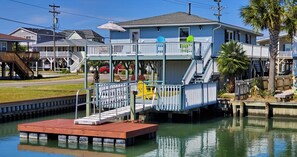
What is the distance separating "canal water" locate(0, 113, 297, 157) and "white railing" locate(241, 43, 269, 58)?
997 centimetres

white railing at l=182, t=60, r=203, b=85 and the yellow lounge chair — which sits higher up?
white railing at l=182, t=60, r=203, b=85

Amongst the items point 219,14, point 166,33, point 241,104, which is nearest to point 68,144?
point 241,104

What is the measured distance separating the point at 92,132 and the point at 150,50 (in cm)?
1223

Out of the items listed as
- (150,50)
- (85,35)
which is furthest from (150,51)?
(85,35)

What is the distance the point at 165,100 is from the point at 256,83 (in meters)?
10.6

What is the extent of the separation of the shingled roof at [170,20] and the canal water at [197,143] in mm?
11350

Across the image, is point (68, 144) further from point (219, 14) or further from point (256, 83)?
point (219, 14)

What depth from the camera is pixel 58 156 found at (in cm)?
1847

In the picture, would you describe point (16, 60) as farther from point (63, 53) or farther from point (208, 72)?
point (208, 72)

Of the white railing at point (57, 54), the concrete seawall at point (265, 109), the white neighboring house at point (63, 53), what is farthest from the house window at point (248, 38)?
the white railing at point (57, 54)

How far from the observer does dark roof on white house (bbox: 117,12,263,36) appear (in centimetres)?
3661

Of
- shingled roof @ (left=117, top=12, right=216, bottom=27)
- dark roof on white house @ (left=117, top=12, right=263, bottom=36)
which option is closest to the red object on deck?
dark roof on white house @ (left=117, top=12, right=263, bottom=36)

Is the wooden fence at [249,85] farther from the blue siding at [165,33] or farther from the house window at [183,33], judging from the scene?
the house window at [183,33]

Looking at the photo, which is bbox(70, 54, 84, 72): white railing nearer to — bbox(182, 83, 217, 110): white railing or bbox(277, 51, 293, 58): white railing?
bbox(277, 51, 293, 58): white railing
